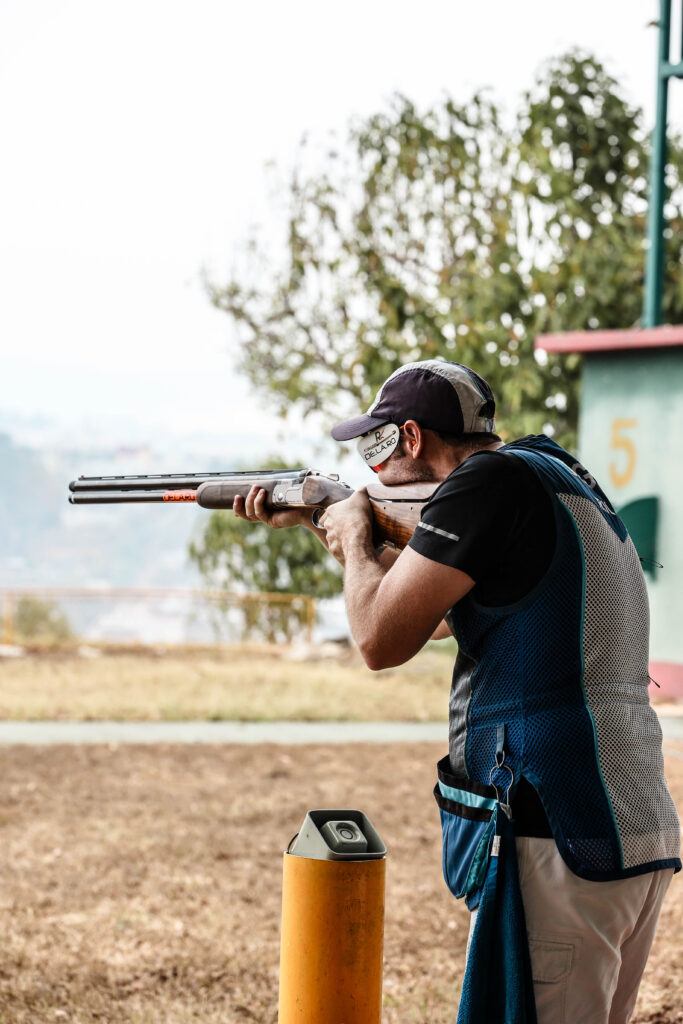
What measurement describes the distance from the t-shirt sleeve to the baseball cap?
1.02ft

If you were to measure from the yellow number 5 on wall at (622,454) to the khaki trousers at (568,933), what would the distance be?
655 cm

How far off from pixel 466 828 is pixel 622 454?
21.6 ft

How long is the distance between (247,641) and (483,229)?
7.22 metres

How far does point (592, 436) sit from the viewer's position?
8617mm

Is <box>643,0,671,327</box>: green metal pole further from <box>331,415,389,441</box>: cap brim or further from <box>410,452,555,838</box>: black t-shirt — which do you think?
<box>410,452,555,838</box>: black t-shirt

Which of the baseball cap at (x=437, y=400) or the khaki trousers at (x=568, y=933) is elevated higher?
the baseball cap at (x=437, y=400)

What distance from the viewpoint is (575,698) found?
2113 mm

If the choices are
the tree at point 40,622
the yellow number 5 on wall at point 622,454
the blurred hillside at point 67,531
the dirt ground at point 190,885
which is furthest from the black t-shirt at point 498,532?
the blurred hillside at point 67,531

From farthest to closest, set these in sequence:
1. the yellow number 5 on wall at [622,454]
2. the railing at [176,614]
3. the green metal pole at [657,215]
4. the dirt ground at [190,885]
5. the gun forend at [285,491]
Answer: the railing at [176,614] → the green metal pole at [657,215] → the yellow number 5 on wall at [622,454] → the dirt ground at [190,885] → the gun forend at [285,491]

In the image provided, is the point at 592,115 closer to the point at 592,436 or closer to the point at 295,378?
the point at 295,378

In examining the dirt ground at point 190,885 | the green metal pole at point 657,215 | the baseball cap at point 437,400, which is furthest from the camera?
the green metal pole at point 657,215

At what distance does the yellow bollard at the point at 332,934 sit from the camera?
2861 mm

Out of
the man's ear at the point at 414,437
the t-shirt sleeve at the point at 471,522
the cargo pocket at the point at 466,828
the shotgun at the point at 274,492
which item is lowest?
the cargo pocket at the point at 466,828

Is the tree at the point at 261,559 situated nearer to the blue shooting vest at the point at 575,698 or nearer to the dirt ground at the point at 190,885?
the dirt ground at the point at 190,885
